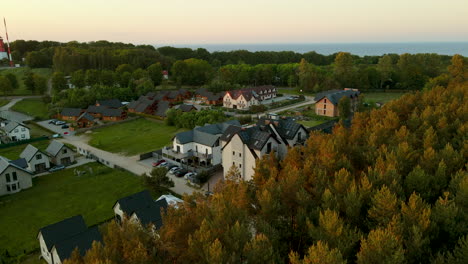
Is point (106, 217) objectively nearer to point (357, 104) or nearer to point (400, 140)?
point (400, 140)

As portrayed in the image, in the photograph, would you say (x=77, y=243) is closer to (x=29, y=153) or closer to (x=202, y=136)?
(x=202, y=136)

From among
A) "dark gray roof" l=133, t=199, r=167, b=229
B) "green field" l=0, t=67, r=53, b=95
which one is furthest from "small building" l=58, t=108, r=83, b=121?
"dark gray roof" l=133, t=199, r=167, b=229

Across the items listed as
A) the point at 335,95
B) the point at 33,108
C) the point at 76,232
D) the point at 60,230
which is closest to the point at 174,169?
the point at 76,232

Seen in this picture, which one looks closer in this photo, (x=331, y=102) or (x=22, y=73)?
(x=331, y=102)

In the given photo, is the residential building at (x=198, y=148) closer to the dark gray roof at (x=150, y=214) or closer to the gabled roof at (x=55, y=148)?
the gabled roof at (x=55, y=148)

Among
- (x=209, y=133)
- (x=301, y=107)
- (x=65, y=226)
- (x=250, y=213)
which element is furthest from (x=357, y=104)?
(x=65, y=226)

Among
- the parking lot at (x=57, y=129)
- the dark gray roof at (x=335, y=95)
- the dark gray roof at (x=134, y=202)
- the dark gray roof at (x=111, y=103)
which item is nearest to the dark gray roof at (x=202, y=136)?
the dark gray roof at (x=134, y=202)
